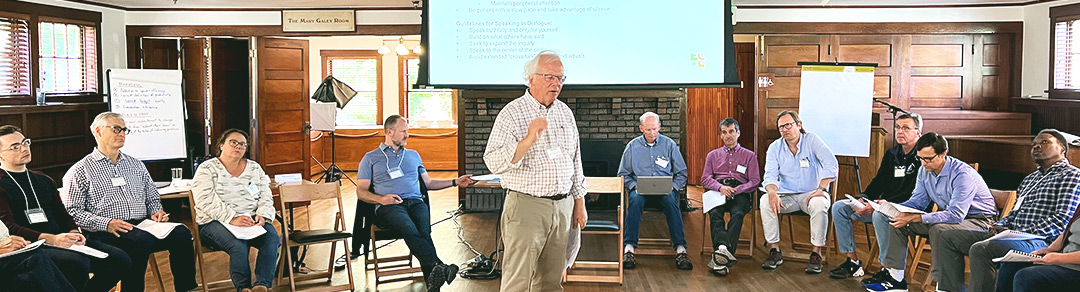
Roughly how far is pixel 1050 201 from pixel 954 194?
517 millimetres

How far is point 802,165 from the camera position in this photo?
6.04m

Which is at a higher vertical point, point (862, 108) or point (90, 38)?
point (90, 38)

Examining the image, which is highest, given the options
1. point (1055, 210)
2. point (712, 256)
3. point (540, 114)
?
point (540, 114)

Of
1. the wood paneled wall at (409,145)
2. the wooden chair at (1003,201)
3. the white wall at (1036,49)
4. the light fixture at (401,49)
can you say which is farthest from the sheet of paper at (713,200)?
the wood paneled wall at (409,145)

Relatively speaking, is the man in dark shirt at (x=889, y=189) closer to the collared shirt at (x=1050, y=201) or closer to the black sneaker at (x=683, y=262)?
the black sneaker at (x=683, y=262)

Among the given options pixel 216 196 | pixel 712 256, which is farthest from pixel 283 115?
pixel 712 256

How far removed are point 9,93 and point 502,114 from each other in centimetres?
611

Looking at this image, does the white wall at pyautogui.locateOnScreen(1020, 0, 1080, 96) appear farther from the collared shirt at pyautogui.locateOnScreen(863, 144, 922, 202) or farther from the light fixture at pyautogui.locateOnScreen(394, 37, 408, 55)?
the light fixture at pyautogui.locateOnScreen(394, 37, 408, 55)

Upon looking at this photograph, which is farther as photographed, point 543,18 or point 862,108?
point 862,108

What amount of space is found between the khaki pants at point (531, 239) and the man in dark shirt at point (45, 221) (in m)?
2.21

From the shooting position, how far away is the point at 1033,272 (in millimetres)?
3943

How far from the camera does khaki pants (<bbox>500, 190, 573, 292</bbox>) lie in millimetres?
3545

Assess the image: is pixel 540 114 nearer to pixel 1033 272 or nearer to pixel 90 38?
pixel 1033 272

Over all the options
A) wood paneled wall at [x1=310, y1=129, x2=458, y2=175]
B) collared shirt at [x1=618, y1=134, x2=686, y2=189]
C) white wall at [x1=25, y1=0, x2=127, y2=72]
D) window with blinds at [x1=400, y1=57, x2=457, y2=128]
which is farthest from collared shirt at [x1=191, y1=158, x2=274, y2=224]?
window with blinds at [x1=400, y1=57, x2=457, y2=128]
